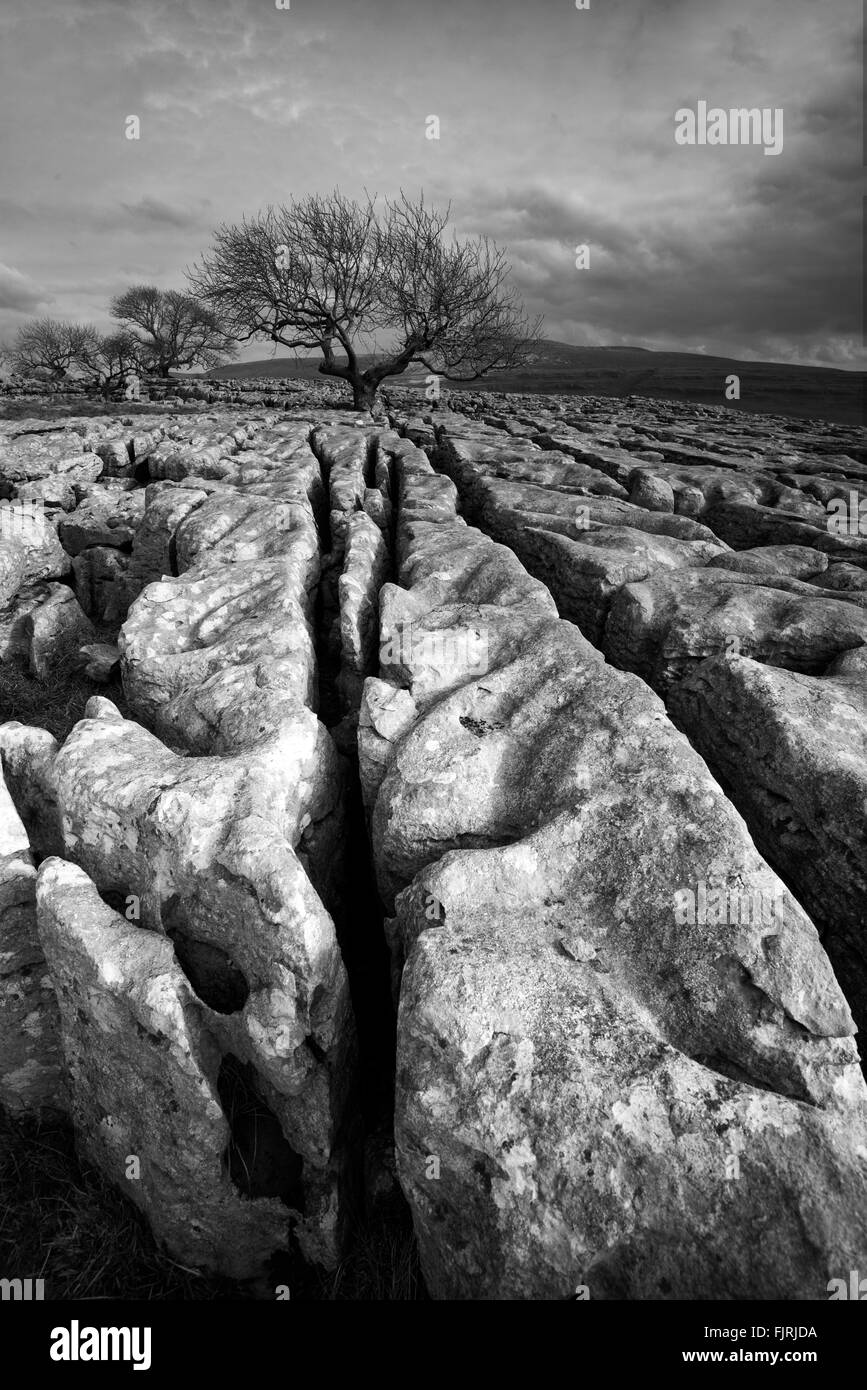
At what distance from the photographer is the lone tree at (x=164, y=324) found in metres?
101

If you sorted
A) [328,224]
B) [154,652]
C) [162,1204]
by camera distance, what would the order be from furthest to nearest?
[328,224], [154,652], [162,1204]

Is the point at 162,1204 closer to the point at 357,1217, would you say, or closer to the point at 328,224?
the point at 357,1217

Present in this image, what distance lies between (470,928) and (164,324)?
120703 millimetres

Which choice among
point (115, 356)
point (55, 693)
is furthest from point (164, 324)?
point (55, 693)

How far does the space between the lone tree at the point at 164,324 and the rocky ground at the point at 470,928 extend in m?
108

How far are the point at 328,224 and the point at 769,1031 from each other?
60.0 m

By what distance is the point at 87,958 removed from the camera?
21.2 feet

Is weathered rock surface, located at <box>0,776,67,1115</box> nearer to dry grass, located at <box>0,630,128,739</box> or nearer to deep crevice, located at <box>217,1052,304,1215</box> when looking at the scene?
deep crevice, located at <box>217,1052,304,1215</box>

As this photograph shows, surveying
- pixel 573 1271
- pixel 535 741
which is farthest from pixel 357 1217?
pixel 535 741

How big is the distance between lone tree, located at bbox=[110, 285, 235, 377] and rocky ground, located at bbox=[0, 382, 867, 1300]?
107612 millimetres

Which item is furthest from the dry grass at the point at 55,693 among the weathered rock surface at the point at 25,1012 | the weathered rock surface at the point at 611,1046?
the weathered rock surface at the point at 611,1046

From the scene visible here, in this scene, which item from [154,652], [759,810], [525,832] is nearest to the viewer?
[525,832]

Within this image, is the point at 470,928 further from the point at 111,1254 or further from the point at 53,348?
the point at 53,348
